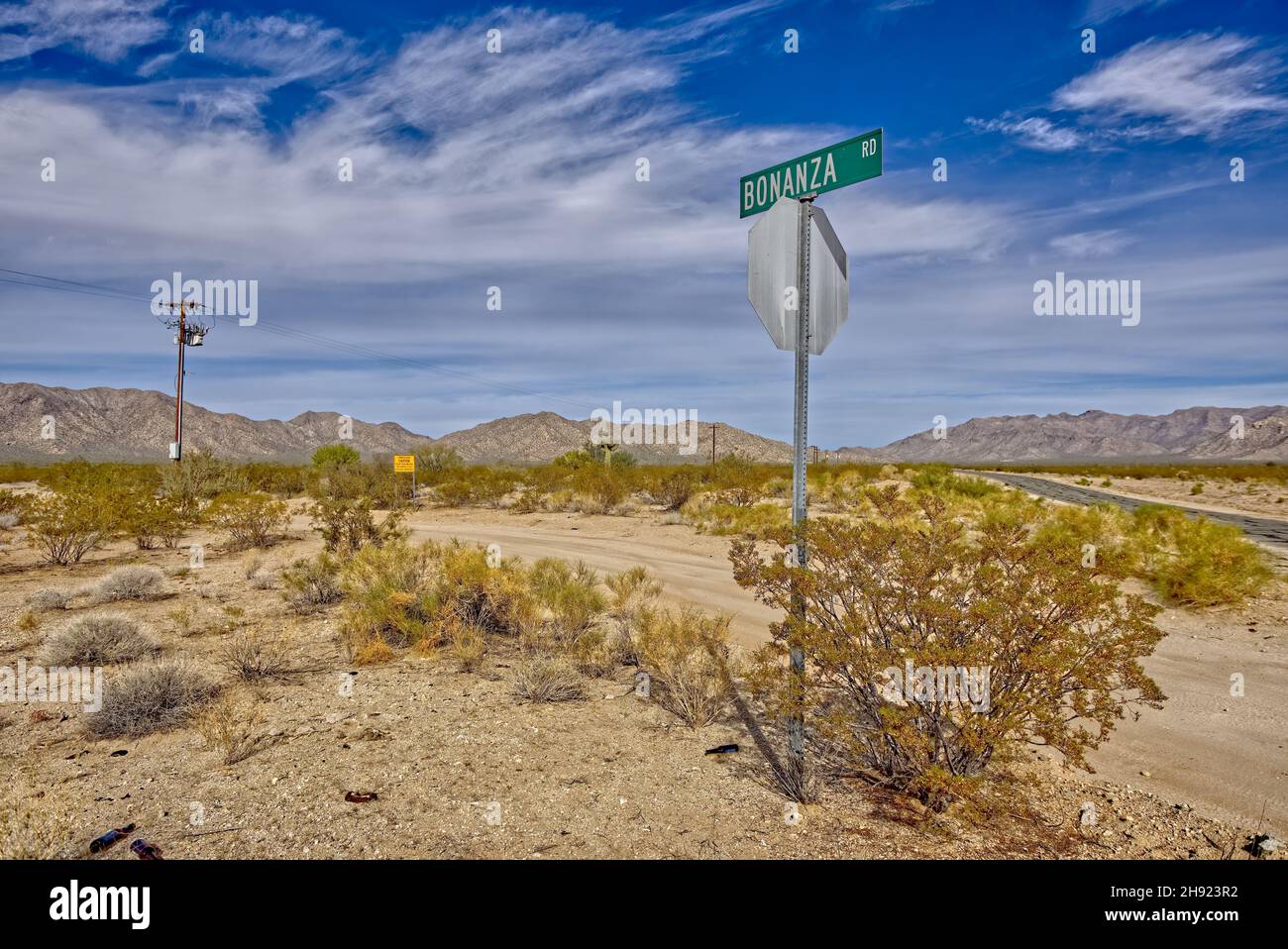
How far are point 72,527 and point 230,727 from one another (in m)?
12.3

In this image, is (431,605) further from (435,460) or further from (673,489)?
(435,460)

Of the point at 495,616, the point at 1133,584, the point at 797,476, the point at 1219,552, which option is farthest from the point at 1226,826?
the point at 1133,584

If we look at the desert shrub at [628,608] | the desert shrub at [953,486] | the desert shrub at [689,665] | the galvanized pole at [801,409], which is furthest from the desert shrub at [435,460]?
the galvanized pole at [801,409]

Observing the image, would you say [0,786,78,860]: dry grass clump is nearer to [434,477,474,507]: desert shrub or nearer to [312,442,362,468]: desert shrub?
[434,477,474,507]: desert shrub

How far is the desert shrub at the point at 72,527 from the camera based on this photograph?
14586 millimetres

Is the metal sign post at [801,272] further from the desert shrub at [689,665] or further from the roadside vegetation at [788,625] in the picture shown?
the desert shrub at [689,665]

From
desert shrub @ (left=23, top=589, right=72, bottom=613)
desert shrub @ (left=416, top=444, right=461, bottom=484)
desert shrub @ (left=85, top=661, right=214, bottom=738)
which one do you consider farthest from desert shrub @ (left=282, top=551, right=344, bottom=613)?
desert shrub @ (left=416, top=444, right=461, bottom=484)

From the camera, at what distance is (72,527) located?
1460cm

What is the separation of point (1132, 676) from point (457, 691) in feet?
17.7

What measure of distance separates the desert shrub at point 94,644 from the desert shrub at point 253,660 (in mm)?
892

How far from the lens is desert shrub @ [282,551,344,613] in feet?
34.8

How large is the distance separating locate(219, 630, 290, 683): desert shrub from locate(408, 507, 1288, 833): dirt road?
17.1ft

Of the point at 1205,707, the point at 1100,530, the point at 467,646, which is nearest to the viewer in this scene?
the point at 1205,707

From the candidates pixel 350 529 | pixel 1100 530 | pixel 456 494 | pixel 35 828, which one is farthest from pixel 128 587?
pixel 456 494
